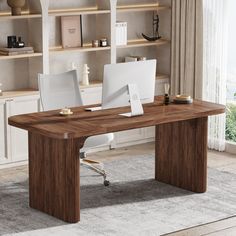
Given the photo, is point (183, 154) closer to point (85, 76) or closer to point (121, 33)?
point (85, 76)

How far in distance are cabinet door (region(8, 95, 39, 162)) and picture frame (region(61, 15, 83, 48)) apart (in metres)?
0.82

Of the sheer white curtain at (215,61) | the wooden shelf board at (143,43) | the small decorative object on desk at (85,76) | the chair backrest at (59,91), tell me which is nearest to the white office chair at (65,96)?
the chair backrest at (59,91)

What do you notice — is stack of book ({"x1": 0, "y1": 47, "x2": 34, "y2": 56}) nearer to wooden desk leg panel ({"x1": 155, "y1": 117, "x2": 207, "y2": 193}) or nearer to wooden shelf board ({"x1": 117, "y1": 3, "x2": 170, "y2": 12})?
wooden shelf board ({"x1": 117, "y1": 3, "x2": 170, "y2": 12})

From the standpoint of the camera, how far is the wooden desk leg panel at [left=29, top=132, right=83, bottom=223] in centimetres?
579

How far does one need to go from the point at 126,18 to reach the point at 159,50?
2.04 ft

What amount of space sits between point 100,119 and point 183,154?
1.09 meters

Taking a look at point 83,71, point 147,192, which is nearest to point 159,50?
point 83,71

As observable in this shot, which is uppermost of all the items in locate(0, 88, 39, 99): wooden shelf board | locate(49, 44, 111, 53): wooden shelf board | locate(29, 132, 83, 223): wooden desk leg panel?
locate(49, 44, 111, 53): wooden shelf board

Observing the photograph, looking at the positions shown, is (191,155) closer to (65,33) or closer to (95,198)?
(95,198)

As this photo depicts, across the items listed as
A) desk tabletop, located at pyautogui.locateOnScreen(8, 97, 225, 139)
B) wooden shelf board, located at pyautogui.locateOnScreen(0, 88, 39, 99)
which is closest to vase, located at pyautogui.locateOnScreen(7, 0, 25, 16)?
wooden shelf board, located at pyautogui.locateOnScreen(0, 88, 39, 99)

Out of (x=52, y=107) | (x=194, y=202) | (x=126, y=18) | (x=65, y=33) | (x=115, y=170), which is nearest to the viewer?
(x=194, y=202)

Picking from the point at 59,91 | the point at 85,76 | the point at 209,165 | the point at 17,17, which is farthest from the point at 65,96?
the point at 209,165

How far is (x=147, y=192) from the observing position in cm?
671

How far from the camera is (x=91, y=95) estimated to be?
8.10 meters
